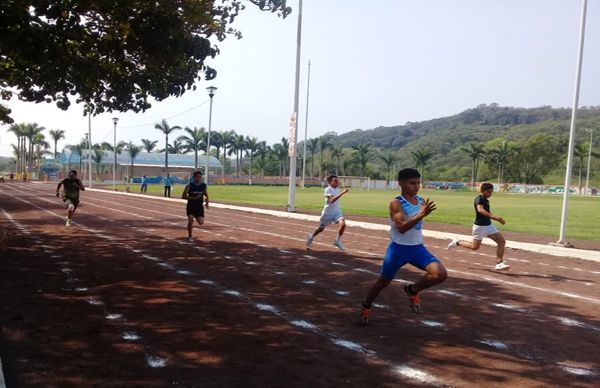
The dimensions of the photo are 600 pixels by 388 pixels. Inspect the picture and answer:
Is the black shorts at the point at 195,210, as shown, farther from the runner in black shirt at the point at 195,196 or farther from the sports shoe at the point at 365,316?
the sports shoe at the point at 365,316

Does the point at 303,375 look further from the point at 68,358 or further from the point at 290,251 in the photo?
the point at 290,251

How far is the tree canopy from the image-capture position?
9477 mm

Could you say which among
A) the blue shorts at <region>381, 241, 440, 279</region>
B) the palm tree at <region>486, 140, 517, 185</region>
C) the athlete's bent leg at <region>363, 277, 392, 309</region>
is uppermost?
the palm tree at <region>486, 140, 517, 185</region>

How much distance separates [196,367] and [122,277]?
4396 mm

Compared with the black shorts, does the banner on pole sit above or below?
above

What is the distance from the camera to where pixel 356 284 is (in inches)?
341

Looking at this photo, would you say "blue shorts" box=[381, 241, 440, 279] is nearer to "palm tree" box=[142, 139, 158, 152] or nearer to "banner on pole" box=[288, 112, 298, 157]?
"banner on pole" box=[288, 112, 298, 157]

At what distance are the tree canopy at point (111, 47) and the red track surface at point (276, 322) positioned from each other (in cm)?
376

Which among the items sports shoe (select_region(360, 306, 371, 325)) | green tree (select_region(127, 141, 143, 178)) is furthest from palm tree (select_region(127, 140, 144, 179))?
sports shoe (select_region(360, 306, 371, 325))

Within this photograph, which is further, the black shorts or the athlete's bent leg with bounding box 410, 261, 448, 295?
the black shorts

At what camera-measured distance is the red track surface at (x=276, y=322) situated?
4.66m

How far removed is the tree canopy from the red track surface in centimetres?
376

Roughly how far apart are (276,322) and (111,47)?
23.7ft

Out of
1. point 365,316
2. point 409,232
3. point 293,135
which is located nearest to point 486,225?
point 409,232
